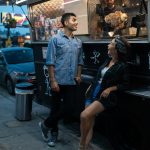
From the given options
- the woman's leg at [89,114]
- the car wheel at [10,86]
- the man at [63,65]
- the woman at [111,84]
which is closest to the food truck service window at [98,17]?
the woman at [111,84]

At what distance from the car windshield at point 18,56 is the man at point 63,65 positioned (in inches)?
256

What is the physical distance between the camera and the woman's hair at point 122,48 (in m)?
4.77

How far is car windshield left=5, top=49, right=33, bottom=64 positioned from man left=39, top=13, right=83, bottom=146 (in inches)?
256

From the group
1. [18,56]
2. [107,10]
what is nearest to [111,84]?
[107,10]

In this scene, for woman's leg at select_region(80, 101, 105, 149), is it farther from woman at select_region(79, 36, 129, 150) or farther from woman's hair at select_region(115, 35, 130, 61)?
woman's hair at select_region(115, 35, 130, 61)

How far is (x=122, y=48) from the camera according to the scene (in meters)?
4.77

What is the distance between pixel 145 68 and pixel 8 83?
7.18m

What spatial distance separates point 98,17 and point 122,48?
4.46ft

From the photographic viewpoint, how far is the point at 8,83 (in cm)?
1141

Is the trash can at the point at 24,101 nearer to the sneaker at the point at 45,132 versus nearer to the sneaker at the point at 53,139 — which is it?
the sneaker at the point at 45,132

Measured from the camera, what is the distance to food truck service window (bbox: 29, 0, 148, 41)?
5094 millimetres

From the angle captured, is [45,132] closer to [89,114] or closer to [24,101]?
[89,114]

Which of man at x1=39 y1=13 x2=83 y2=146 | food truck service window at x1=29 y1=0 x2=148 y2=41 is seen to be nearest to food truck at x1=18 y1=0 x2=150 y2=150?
food truck service window at x1=29 y1=0 x2=148 y2=41

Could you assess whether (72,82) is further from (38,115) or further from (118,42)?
(38,115)
